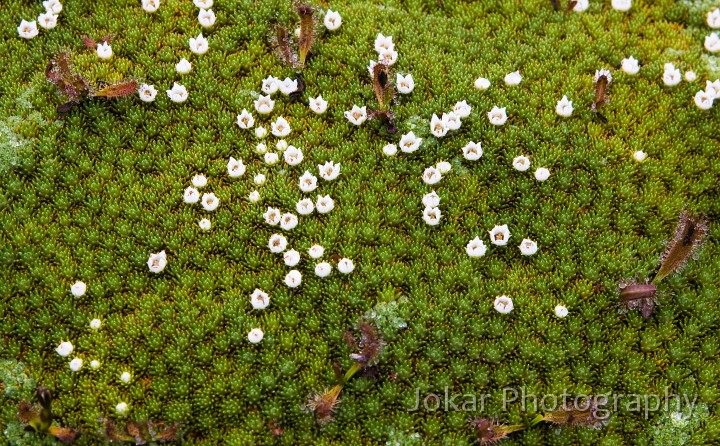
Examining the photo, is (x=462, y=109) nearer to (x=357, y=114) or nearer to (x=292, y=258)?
(x=357, y=114)

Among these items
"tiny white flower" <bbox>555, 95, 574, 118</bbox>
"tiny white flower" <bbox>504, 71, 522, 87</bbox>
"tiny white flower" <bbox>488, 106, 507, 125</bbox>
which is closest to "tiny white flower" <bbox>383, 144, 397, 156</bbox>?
"tiny white flower" <bbox>488, 106, 507, 125</bbox>

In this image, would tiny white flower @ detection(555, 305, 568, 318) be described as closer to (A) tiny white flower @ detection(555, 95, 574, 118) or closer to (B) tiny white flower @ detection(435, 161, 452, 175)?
(B) tiny white flower @ detection(435, 161, 452, 175)

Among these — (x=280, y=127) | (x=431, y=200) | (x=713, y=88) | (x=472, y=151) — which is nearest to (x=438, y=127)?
(x=472, y=151)

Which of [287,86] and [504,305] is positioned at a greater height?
[287,86]

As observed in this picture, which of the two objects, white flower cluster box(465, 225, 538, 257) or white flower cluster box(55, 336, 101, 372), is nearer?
white flower cluster box(55, 336, 101, 372)

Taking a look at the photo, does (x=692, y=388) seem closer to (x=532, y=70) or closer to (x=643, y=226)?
(x=643, y=226)
